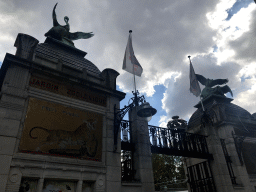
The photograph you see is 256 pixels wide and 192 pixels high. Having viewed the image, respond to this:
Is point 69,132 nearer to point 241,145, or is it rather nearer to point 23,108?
point 23,108

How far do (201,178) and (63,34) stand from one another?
16113 millimetres

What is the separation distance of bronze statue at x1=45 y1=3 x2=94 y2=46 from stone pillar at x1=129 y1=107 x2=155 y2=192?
8.40m

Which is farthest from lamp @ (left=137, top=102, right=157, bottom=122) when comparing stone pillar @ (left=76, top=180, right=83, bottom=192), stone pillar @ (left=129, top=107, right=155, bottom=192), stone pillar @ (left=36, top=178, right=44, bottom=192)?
stone pillar @ (left=36, top=178, right=44, bottom=192)

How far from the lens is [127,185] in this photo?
10375 mm

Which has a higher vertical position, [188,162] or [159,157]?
[159,157]

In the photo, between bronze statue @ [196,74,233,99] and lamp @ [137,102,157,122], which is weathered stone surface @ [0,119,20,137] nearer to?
lamp @ [137,102,157,122]

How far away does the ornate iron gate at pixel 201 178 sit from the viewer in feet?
48.4

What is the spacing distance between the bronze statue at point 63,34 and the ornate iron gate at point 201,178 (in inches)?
569

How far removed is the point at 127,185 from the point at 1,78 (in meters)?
8.82

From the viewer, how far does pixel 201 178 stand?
51.5 feet

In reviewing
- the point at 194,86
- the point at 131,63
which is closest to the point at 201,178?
the point at 194,86

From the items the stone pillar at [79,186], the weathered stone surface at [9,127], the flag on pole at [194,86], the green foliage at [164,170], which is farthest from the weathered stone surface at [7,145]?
the green foliage at [164,170]

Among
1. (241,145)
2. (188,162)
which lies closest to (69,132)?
(188,162)

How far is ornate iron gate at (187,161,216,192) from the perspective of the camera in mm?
14758
